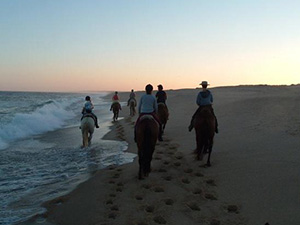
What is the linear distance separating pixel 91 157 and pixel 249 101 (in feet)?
42.0

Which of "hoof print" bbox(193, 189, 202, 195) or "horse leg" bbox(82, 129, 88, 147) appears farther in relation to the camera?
"horse leg" bbox(82, 129, 88, 147)

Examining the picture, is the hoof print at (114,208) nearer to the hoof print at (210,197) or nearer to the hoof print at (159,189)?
the hoof print at (159,189)

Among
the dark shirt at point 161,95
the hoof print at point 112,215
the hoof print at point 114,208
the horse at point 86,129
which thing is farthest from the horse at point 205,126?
the horse at point 86,129

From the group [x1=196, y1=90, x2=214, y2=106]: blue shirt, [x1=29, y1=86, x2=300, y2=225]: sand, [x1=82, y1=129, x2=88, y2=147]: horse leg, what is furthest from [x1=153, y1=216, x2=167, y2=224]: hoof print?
[x1=82, y1=129, x2=88, y2=147]: horse leg

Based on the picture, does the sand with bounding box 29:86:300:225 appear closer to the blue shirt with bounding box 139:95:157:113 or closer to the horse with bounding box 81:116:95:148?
the blue shirt with bounding box 139:95:157:113

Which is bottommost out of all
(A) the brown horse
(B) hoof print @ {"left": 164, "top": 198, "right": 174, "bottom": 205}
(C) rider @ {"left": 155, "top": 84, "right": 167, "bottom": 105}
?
(B) hoof print @ {"left": 164, "top": 198, "right": 174, "bottom": 205}

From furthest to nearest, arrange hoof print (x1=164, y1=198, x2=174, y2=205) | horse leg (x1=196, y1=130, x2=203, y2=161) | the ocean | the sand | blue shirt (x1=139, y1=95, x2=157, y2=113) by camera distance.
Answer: horse leg (x1=196, y1=130, x2=203, y2=161), blue shirt (x1=139, y1=95, x2=157, y2=113), the ocean, hoof print (x1=164, y1=198, x2=174, y2=205), the sand

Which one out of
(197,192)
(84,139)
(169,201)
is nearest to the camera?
(169,201)

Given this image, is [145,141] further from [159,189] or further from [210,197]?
[210,197]

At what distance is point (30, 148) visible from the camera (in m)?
12.1

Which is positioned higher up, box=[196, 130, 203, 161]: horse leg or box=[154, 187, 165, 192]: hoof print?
box=[196, 130, 203, 161]: horse leg

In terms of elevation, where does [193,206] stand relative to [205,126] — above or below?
below

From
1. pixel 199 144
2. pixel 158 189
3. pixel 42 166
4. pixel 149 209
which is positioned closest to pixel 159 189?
pixel 158 189

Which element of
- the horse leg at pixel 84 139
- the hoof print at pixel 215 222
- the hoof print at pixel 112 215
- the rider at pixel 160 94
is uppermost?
the rider at pixel 160 94
